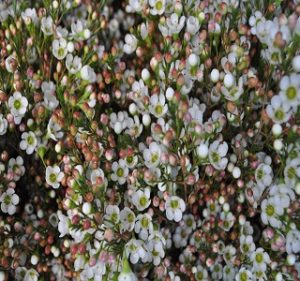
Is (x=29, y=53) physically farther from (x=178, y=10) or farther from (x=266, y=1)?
(x=266, y=1)

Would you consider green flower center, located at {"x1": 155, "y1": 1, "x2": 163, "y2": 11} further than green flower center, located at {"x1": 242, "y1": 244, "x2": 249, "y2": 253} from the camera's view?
Yes

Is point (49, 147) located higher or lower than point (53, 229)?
higher

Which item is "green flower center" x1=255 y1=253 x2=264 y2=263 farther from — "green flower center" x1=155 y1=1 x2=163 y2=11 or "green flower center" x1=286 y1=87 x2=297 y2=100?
"green flower center" x1=155 y1=1 x2=163 y2=11

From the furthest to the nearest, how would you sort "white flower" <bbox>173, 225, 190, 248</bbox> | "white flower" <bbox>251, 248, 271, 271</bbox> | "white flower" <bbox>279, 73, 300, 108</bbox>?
"white flower" <bbox>173, 225, 190, 248</bbox> → "white flower" <bbox>251, 248, 271, 271</bbox> → "white flower" <bbox>279, 73, 300, 108</bbox>

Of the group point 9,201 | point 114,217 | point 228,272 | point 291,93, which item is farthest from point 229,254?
point 9,201

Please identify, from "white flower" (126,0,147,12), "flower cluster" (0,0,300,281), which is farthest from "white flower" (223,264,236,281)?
"white flower" (126,0,147,12)

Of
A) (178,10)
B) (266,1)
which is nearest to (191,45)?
(178,10)
